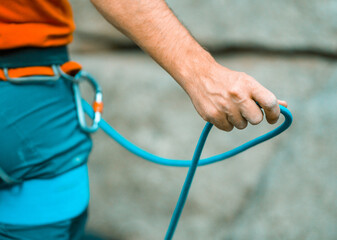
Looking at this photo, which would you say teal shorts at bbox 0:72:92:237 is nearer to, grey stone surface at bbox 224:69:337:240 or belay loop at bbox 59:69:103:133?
belay loop at bbox 59:69:103:133

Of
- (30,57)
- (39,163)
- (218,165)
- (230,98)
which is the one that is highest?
(230,98)

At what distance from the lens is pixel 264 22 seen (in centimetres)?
175

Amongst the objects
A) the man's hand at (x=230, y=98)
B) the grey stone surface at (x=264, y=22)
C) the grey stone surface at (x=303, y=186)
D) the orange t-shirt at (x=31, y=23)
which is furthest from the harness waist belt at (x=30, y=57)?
the grey stone surface at (x=264, y=22)

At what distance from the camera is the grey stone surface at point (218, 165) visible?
4.94 feet

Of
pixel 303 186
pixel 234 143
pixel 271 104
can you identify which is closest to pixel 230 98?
pixel 271 104

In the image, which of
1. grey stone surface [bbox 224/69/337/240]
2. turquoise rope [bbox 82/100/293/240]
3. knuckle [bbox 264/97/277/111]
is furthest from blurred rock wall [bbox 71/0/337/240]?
knuckle [bbox 264/97/277/111]

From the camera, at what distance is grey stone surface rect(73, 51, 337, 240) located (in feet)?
4.94

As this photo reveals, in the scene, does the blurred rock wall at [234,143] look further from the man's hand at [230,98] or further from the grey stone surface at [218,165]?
the man's hand at [230,98]

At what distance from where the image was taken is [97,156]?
1.97 metres

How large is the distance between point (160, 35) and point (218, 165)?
3.91 ft

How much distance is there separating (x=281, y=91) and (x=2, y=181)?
1212mm

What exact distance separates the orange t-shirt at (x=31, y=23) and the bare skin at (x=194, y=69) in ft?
0.56

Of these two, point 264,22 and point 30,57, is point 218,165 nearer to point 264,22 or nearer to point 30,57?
point 264,22

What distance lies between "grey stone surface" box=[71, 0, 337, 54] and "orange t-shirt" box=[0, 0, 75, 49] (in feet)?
3.66
